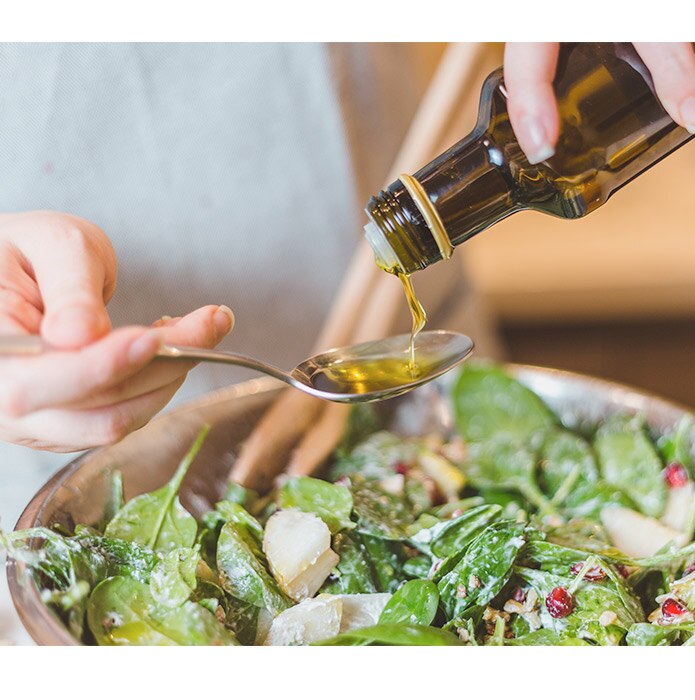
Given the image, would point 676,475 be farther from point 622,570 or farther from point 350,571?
point 350,571

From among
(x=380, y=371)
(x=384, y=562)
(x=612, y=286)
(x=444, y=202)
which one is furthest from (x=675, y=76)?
(x=612, y=286)

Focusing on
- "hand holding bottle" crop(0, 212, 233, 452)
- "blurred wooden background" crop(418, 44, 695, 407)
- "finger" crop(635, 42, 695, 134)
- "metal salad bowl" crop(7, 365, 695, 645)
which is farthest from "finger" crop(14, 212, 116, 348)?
"blurred wooden background" crop(418, 44, 695, 407)

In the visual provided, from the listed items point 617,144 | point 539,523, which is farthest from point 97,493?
point 617,144

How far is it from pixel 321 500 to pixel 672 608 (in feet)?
0.81

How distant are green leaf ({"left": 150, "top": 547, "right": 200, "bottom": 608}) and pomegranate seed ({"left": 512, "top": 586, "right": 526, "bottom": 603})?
211 mm

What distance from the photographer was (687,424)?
0.69m

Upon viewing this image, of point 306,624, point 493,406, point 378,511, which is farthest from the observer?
point 493,406

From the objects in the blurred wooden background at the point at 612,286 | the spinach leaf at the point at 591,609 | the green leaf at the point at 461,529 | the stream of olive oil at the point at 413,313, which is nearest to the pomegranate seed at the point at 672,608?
the spinach leaf at the point at 591,609

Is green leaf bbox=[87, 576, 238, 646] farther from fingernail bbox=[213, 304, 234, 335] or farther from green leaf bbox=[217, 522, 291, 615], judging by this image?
fingernail bbox=[213, 304, 234, 335]

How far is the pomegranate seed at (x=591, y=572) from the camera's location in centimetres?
52

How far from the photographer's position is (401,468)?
69 centimetres

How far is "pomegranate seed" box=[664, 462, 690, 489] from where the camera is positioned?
0.66 meters
